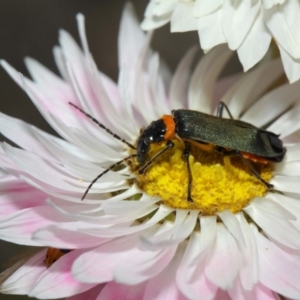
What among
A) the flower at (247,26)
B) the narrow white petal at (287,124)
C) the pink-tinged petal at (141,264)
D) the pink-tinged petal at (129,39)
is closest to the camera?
the pink-tinged petal at (141,264)

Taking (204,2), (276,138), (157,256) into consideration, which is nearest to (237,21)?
(204,2)

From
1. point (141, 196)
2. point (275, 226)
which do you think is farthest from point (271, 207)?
point (141, 196)

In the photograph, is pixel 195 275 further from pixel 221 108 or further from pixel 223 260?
pixel 221 108

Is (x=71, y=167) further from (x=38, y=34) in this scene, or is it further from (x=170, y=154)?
(x=38, y=34)

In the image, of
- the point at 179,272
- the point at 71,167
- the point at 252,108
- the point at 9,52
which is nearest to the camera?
the point at 179,272

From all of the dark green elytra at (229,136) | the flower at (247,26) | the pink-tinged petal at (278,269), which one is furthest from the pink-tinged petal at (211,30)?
the pink-tinged petal at (278,269)

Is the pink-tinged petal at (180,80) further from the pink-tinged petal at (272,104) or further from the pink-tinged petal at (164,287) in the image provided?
the pink-tinged petal at (164,287)

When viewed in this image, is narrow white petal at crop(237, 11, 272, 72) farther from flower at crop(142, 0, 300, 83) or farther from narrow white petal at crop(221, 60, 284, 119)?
narrow white petal at crop(221, 60, 284, 119)
